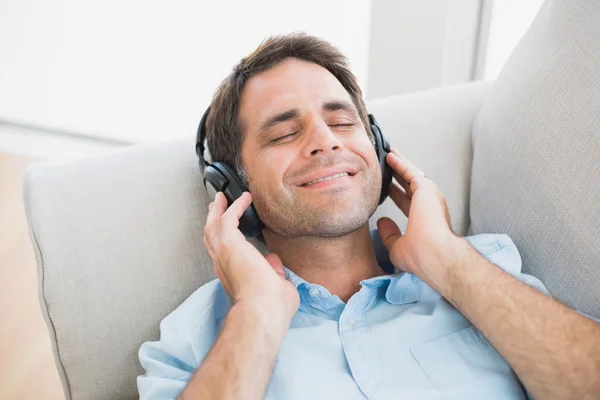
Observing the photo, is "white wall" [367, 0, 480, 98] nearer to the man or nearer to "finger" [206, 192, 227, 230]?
the man

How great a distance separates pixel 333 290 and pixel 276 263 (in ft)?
0.44

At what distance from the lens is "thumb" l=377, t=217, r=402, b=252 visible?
1.39m

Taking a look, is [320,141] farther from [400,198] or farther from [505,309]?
[505,309]

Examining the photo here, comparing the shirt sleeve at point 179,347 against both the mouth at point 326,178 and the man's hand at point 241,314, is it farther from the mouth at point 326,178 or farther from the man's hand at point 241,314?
the mouth at point 326,178

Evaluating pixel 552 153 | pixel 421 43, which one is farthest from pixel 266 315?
pixel 421 43

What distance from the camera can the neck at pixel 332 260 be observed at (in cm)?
132

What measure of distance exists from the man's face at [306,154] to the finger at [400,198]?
0.37 ft

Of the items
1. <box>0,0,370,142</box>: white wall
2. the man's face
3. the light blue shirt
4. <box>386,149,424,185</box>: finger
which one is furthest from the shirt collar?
<box>0,0,370,142</box>: white wall

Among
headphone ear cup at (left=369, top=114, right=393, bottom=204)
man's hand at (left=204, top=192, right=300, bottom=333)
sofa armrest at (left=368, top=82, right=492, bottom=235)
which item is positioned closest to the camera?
man's hand at (left=204, top=192, right=300, bottom=333)

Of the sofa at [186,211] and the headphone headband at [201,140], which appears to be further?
the headphone headband at [201,140]

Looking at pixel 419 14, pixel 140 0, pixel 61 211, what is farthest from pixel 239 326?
pixel 140 0

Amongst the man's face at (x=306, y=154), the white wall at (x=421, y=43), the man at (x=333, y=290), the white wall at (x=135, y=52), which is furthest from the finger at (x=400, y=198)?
the white wall at (x=135, y=52)

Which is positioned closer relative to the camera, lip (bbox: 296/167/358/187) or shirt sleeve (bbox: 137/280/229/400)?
shirt sleeve (bbox: 137/280/229/400)

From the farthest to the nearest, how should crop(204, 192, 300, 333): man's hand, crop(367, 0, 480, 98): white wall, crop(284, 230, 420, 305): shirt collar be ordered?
1. crop(367, 0, 480, 98): white wall
2. crop(284, 230, 420, 305): shirt collar
3. crop(204, 192, 300, 333): man's hand
